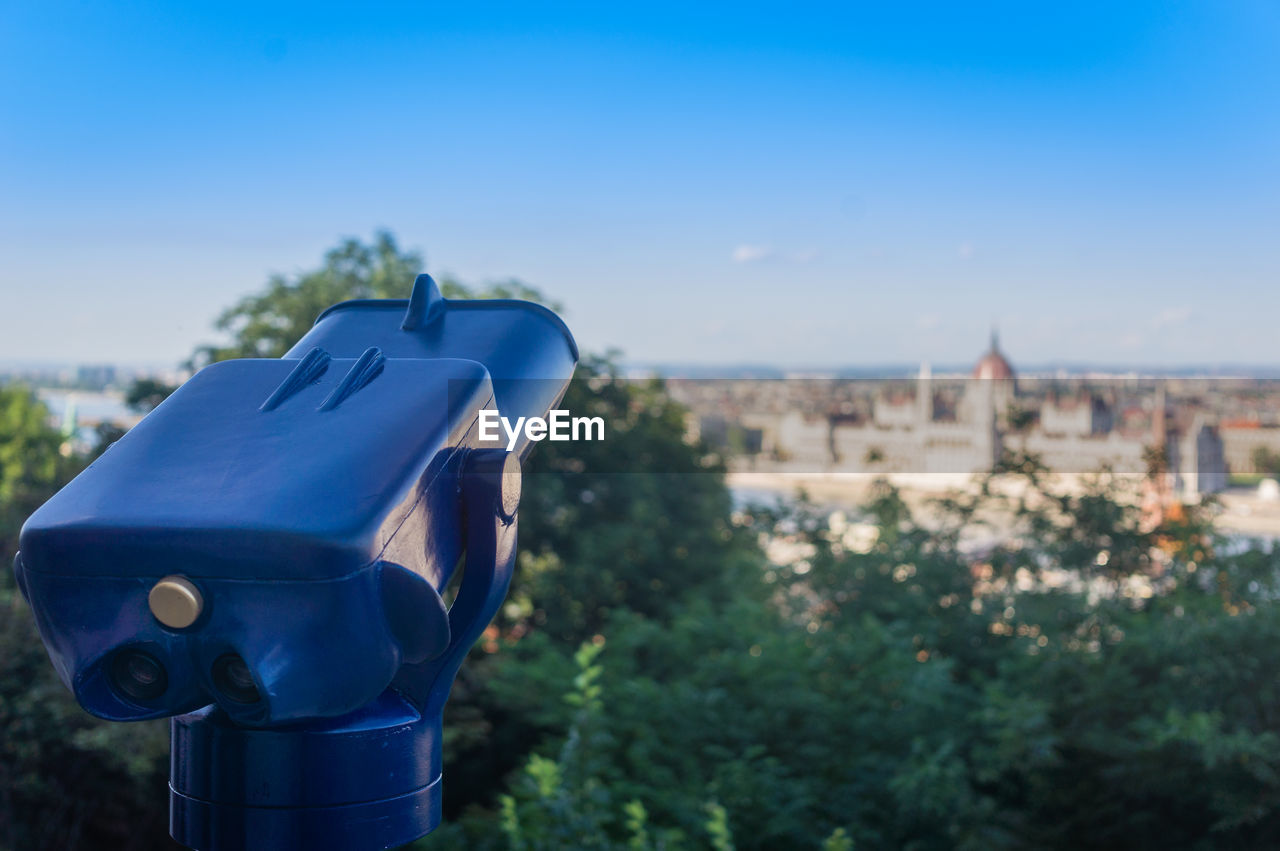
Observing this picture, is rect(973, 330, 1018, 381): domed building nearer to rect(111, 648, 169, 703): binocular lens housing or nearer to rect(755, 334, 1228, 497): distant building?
rect(755, 334, 1228, 497): distant building

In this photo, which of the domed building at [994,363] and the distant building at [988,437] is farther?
the domed building at [994,363]

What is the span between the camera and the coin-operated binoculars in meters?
0.86

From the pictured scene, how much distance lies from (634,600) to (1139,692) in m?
5.71

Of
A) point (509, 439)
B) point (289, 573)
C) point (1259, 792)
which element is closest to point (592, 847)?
point (509, 439)

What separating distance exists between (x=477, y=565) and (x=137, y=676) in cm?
35

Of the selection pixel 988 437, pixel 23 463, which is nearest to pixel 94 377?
pixel 23 463

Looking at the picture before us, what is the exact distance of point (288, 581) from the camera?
85 centimetres

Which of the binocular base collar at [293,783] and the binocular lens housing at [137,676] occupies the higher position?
the binocular lens housing at [137,676]

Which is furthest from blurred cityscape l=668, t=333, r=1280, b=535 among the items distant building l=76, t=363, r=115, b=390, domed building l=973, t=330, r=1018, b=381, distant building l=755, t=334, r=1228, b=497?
distant building l=76, t=363, r=115, b=390

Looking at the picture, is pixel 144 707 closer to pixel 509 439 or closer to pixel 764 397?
pixel 509 439

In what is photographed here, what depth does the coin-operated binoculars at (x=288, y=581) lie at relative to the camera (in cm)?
86

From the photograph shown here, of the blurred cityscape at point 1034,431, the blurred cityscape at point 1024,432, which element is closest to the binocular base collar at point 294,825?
the blurred cityscape at point 1024,432

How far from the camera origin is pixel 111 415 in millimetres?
8148

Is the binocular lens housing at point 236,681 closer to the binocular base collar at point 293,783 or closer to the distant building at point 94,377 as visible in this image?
the binocular base collar at point 293,783
